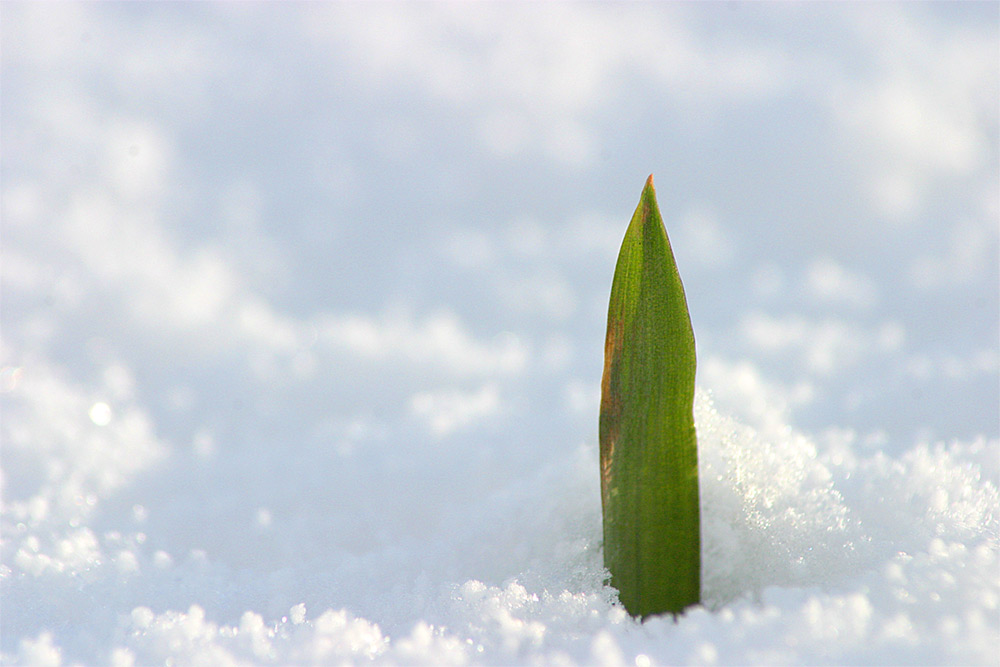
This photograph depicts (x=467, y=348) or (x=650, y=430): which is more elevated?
(x=467, y=348)

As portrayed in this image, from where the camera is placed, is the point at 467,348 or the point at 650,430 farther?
the point at 467,348

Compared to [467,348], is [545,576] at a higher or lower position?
lower

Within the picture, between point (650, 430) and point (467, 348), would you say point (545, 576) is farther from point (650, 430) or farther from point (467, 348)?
point (467, 348)

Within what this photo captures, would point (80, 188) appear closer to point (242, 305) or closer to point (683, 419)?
point (242, 305)

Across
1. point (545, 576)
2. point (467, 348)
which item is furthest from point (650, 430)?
point (467, 348)
